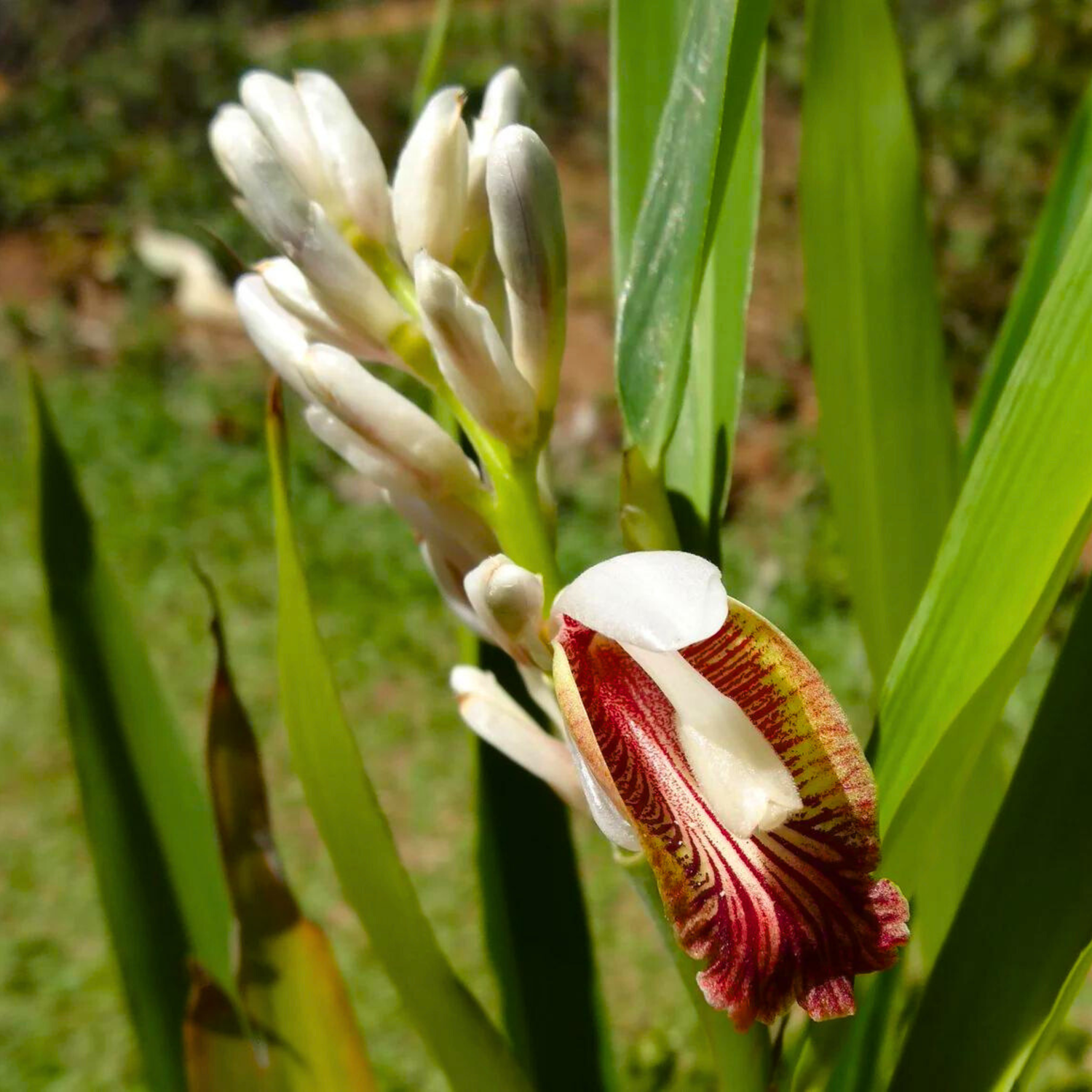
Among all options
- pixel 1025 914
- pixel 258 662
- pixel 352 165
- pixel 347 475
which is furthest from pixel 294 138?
pixel 347 475

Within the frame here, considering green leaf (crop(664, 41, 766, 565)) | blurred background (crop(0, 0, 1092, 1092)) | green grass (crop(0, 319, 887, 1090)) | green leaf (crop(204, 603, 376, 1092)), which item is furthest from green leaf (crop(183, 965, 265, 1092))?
green grass (crop(0, 319, 887, 1090))

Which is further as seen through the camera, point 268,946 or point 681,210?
point 268,946

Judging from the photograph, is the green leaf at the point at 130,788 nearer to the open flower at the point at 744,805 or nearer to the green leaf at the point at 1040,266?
the open flower at the point at 744,805

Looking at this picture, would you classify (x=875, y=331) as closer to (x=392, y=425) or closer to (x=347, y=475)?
(x=392, y=425)

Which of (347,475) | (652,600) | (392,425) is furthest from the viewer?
(347,475)

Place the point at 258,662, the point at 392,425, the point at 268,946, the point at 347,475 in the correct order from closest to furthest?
the point at 392,425, the point at 268,946, the point at 258,662, the point at 347,475

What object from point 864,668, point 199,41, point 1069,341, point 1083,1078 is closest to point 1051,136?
point 864,668

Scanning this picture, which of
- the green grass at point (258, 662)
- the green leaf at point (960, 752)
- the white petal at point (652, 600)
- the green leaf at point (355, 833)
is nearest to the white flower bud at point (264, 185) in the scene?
the green leaf at point (355, 833)
